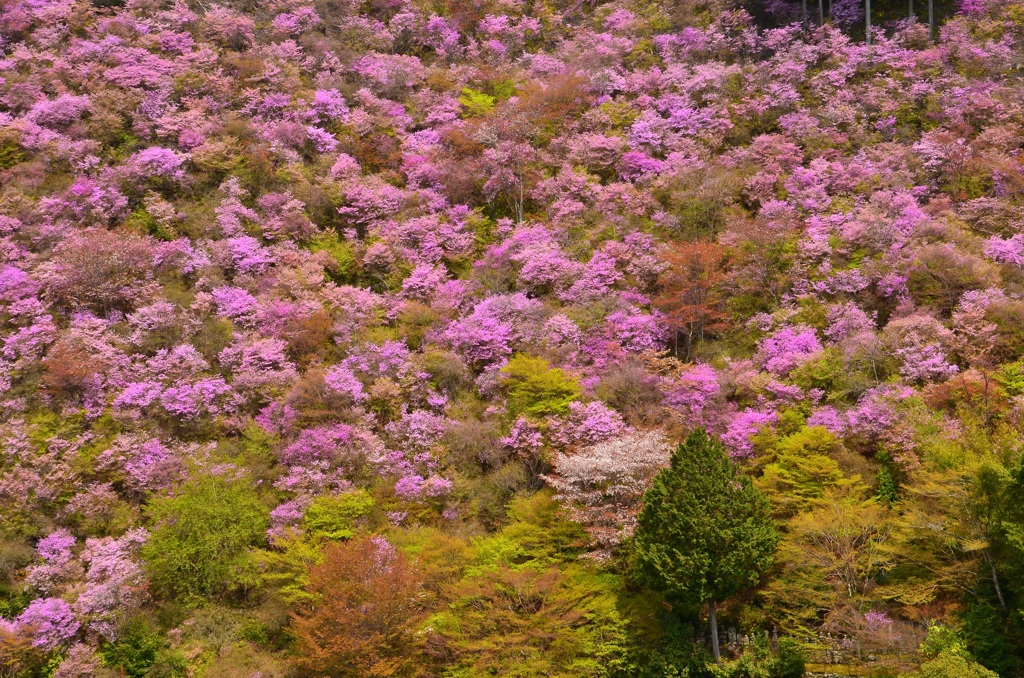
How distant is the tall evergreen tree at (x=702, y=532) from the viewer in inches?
1059

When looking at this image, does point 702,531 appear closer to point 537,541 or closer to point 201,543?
point 537,541

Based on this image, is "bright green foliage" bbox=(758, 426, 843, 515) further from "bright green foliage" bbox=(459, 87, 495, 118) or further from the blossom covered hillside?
"bright green foliage" bbox=(459, 87, 495, 118)

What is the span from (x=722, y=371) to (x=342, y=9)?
4589 centimetres

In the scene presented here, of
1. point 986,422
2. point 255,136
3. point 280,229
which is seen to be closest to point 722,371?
point 986,422

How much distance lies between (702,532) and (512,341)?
15053 millimetres

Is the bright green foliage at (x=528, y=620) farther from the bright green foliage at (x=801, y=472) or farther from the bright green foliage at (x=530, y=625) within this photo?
the bright green foliage at (x=801, y=472)

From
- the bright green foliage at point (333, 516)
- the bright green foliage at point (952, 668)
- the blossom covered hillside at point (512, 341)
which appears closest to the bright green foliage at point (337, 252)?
the blossom covered hillside at point (512, 341)

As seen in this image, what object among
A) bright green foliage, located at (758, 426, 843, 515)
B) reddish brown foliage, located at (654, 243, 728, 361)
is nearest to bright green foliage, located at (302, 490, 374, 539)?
bright green foliage, located at (758, 426, 843, 515)

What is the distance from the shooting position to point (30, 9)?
59312mm

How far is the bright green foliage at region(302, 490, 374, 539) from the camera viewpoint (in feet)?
106

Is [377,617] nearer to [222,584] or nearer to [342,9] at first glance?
[222,584]

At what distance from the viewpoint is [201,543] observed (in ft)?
105

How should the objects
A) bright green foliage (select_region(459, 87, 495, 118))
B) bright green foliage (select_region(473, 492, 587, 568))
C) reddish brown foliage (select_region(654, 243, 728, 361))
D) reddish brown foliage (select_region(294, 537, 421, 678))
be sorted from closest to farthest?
reddish brown foliage (select_region(294, 537, 421, 678)) < bright green foliage (select_region(473, 492, 587, 568)) < reddish brown foliage (select_region(654, 243, 728, 361)) < bright green foliage (select_region(459, 87, 495, 118))

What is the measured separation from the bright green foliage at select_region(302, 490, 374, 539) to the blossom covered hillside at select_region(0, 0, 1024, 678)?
15 cm
